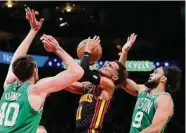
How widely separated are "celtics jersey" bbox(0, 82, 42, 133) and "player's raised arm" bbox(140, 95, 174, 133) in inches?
47.4

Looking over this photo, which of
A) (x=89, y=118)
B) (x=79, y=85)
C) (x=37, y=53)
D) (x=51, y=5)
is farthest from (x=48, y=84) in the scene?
(x=51, y=5)

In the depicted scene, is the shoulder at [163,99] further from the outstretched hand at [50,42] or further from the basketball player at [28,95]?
the outstretched hand at [50,42]

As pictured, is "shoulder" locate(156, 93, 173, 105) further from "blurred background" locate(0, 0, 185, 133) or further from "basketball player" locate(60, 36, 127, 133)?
"blurred background" locate(0, 0, 185, 133)

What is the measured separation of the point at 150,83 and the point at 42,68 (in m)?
10.5

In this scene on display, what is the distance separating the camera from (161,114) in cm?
412

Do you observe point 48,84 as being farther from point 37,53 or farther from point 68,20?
point 68,20

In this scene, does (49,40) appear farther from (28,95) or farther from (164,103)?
(164,103)

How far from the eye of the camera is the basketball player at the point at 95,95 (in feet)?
14.5

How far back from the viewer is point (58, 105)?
1545 centimetres

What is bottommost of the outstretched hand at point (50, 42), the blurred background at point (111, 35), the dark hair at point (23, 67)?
the blurred background at point (111, 35)

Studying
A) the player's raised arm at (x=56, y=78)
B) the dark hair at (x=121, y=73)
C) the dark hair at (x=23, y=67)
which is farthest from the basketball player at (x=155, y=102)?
the dark hair at (x=23, y=67)

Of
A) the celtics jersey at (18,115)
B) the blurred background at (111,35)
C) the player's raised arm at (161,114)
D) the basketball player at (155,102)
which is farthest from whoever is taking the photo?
the blurred background at (111,35)

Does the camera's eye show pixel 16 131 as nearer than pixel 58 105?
Yes

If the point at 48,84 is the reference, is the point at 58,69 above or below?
below
